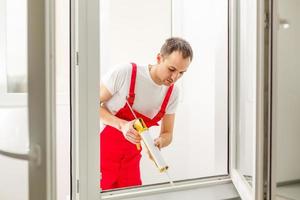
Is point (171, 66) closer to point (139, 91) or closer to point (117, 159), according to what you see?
point (139, 91)

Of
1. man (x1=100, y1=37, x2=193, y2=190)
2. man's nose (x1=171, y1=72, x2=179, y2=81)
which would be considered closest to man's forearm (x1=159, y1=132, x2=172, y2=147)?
man (x1=100, y1=37, x2=193, y2=190)

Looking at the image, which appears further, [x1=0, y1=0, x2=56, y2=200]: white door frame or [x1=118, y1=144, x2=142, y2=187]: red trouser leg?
[x1=118, y1=144, x2=142, y2=187]: red trouser leg

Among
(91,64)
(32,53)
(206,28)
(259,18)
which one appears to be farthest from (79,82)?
(206,28)

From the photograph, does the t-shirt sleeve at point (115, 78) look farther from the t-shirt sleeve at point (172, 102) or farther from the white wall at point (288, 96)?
the white wall at point (288, 96)

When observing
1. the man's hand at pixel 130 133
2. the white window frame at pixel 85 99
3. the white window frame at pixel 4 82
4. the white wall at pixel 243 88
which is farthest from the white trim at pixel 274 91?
the man's hand at pixel 130 133

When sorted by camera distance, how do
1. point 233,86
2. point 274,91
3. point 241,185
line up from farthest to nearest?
point 233,86 → point 241,185 → point 274,91

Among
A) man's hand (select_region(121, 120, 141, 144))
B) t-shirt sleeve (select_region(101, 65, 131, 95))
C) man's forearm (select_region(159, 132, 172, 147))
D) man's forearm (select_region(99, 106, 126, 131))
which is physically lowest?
man's forearm (select_region(159, 132, 172, 147))

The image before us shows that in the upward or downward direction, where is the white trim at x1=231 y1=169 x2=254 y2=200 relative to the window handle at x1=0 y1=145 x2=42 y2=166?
downward

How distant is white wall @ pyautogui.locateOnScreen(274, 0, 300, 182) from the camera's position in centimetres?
93

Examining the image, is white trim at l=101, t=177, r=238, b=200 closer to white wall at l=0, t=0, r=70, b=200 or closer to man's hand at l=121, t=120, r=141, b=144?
man's hand at l=121, t=120, r=141, b=144

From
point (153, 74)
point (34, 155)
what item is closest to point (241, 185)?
point (153, 74)

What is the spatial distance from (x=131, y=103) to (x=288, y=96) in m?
1.03

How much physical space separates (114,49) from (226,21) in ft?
2.72

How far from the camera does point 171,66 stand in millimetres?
1795
